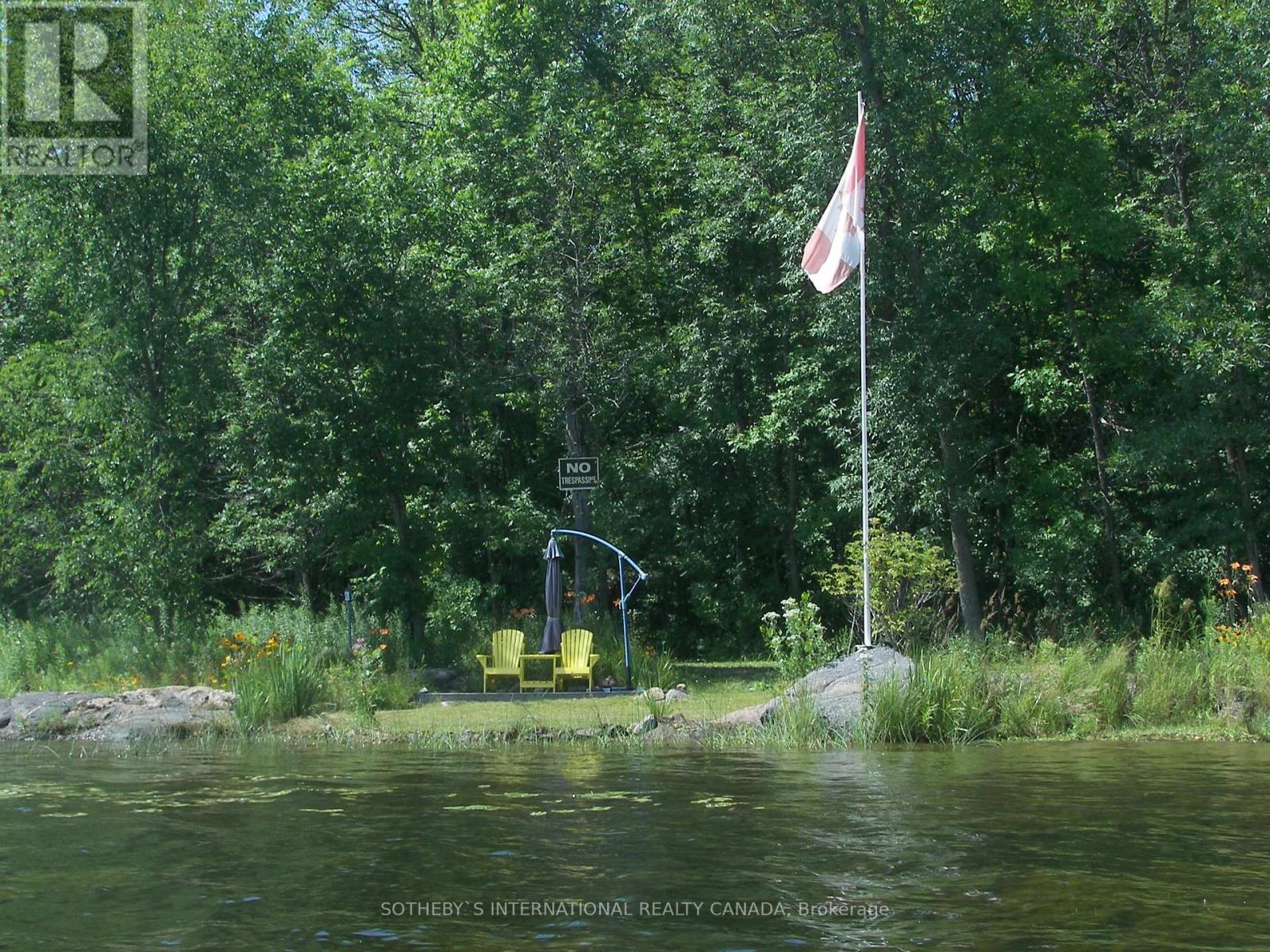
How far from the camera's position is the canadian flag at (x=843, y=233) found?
18.2 m

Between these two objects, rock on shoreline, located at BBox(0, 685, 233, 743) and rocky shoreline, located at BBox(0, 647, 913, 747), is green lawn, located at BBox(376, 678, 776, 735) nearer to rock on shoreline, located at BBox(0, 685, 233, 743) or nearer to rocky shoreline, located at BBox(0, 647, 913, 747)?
rocky shoreline, located at BBox(0, 647, 913, 747)

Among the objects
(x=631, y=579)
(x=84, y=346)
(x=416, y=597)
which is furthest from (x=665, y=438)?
(x=84, y=346)

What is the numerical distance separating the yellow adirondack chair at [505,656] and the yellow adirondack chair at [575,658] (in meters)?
0.60

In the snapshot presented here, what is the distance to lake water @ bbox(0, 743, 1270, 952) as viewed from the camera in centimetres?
689

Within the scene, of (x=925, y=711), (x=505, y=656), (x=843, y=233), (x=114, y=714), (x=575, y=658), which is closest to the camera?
(x=925, y=711)

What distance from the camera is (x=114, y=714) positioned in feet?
54.6

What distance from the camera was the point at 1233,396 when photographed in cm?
2291

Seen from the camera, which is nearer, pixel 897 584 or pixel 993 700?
pixel 993 700

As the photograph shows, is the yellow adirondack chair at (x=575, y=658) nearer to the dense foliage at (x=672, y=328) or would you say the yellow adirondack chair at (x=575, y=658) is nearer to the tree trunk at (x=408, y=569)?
the dense foliage at (x=672, y=328)

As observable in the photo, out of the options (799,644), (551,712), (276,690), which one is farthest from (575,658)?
(276,690)

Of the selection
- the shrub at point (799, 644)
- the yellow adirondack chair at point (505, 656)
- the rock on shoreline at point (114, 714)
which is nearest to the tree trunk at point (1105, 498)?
the shrub at point (799, 644)

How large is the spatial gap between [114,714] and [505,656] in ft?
18.1

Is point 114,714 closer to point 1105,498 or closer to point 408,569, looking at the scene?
point 408,569

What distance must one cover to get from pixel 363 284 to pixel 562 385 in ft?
13.0
